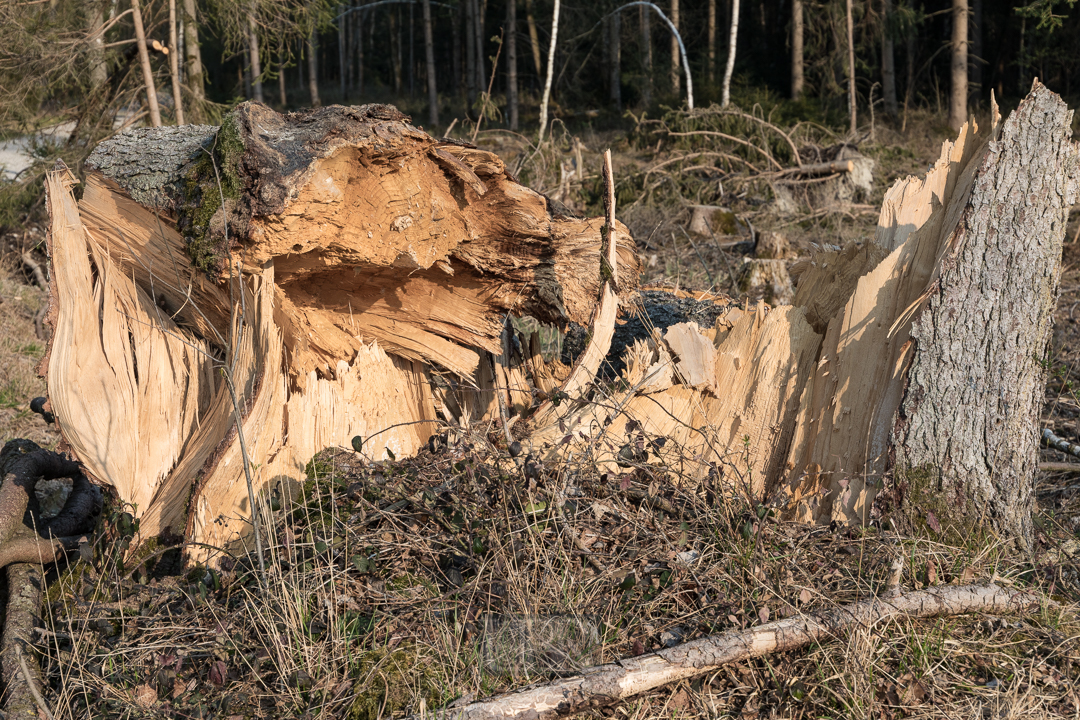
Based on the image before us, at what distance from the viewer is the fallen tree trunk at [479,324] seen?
304 cm

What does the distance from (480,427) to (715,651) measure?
1.57 metres

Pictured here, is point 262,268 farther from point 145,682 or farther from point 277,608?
point 145,682

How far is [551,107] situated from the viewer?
73.1 ft

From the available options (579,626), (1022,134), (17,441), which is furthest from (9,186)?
(1022,134)

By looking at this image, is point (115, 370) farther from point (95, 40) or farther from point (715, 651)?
point (95, 40)

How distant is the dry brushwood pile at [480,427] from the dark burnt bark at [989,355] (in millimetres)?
14

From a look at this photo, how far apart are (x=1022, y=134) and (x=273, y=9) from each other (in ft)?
29.8

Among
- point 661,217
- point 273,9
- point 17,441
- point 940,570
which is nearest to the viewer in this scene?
point 940,570

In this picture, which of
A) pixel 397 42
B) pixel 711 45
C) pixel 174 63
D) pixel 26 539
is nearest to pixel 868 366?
pixel 26 539

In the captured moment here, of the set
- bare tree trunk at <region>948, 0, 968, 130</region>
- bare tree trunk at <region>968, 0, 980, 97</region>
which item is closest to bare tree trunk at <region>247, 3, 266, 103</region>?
bare tree trunk at <region>948, 0, 968, 130</region>

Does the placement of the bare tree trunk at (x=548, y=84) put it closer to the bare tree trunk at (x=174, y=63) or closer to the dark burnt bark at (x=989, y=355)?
the bare tree trunk at (x=174, y=63)

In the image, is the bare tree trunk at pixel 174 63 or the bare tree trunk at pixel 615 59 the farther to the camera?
the bare tree trunk at pixel 615 59

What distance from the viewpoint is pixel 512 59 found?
19297 millimetres

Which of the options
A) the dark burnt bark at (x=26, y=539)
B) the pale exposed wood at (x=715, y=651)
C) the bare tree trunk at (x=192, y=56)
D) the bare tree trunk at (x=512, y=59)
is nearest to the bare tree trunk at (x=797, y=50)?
the bare tree trunk at (x=512, y=59)
